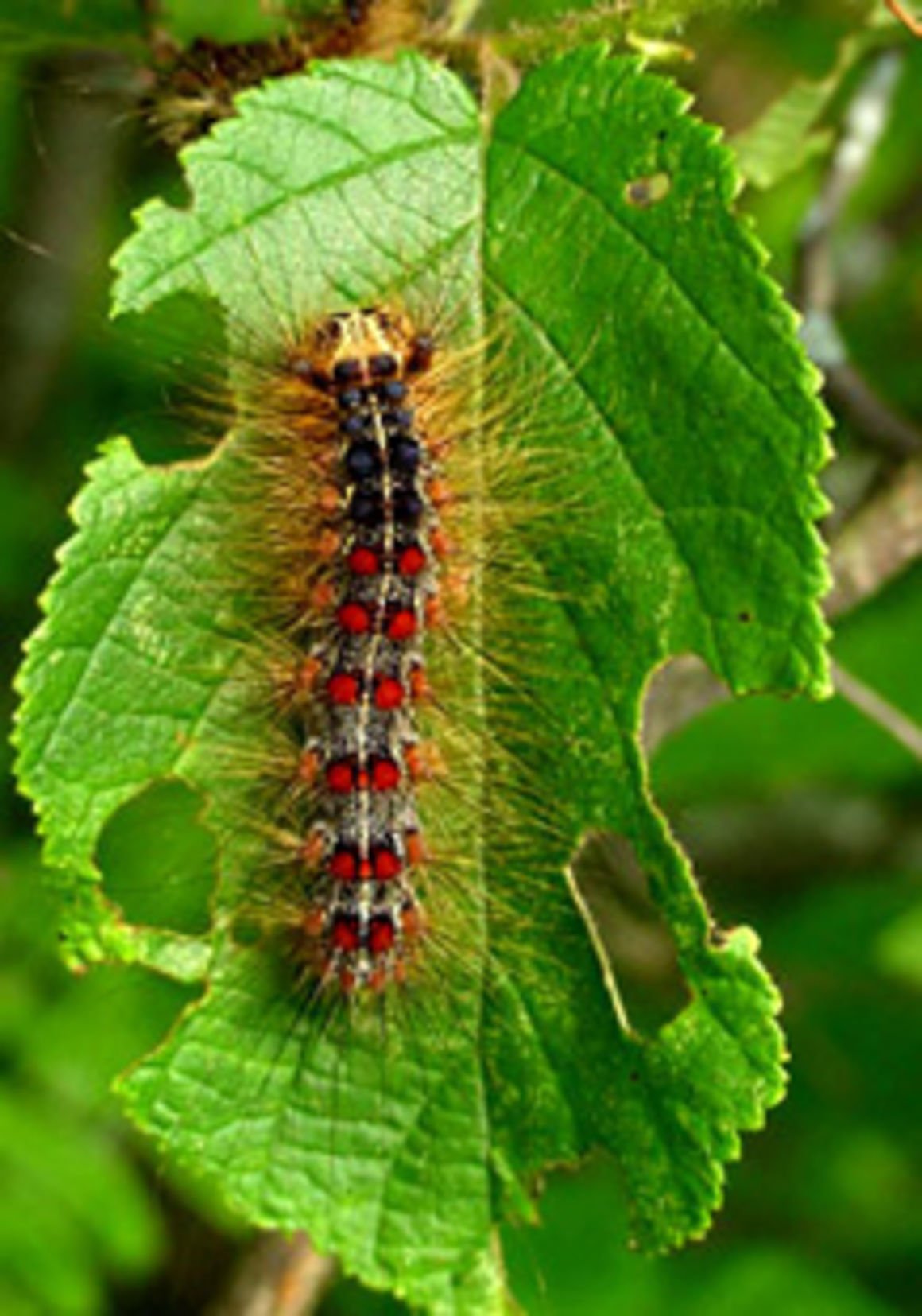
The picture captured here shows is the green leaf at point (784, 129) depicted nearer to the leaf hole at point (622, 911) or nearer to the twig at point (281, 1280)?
the leaf hole at point (622, 911)

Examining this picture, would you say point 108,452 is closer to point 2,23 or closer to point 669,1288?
point 2,23

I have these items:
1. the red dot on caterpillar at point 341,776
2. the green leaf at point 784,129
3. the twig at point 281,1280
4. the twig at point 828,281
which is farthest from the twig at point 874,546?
the twig at point 281,1280

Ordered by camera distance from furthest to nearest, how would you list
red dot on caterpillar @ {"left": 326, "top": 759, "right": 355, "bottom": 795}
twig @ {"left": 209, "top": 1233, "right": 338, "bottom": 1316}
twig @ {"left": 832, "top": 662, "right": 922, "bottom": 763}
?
twig @ {"left": 832, "top": 662, "right": 922, "bottom": 763} → twig @ {"left": 209, "top": 1233, "right": 338, "bottom": 1316} → red dot on caterpillar @ {"left": 326, "top": 759, "right": 355, "bottom": 795}

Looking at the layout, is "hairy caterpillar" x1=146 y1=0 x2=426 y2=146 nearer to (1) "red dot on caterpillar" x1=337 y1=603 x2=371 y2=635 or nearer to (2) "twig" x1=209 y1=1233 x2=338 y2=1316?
(1) "red dot on caterpillar" x1=337 y1=603 x2=371 y2=635

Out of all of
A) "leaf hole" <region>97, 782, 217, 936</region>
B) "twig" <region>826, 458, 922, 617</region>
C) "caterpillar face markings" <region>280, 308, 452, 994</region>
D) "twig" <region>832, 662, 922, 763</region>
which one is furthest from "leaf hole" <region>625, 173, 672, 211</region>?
"twig" <region>826, 458, 922, 617</region>

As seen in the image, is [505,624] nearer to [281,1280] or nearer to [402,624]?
[402,624]

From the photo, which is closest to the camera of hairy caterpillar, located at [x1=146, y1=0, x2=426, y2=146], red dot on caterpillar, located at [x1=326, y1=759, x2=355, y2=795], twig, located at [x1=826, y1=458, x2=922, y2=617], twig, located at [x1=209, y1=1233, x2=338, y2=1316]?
hairy caterpillar, located at [x1=146, y1=0, x2=426, y2=146]

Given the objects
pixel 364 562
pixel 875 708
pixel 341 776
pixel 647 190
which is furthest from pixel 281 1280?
pixel 647 190
